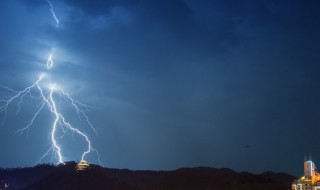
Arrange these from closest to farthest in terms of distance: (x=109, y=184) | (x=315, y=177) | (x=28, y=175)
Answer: (x=315, y=177), (x=109, y=184), (x=28, y=175)

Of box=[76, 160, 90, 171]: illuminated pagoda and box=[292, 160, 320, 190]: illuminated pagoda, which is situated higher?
box=[76, 160, 90, 171]: illuminated pagoda

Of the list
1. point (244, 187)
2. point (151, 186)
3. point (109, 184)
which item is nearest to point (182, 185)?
point (151, 186)

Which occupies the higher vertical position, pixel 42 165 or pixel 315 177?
A: pixel 42 165

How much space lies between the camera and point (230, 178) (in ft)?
288

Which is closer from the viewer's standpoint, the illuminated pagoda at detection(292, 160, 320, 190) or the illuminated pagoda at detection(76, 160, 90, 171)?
the illuminated pagoda at detection(292, 160, 320, 190)

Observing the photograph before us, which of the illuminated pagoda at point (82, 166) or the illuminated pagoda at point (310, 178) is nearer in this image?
the illuminated pagoda at point (310, 178)

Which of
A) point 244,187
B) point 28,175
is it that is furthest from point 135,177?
point 244,187

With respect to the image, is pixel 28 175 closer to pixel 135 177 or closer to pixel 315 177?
pixel 135 177

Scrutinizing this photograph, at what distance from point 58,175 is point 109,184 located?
1361 cm

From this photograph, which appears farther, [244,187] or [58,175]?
[58,175]

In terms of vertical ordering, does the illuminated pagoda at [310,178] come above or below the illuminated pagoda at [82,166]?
below

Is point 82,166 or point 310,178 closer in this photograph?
point 310,178

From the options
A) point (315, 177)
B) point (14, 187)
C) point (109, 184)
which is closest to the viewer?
point (315, 177)

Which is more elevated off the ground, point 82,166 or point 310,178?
point 82,166
